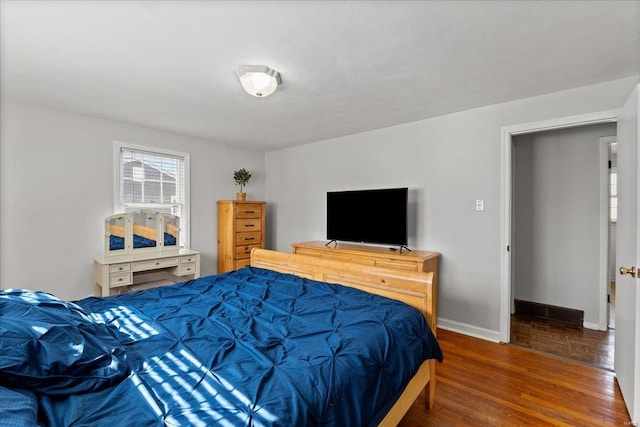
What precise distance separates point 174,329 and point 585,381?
2885mm

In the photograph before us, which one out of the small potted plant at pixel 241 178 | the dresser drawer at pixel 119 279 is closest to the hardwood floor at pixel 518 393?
the dresser drawer at pixel 119 279

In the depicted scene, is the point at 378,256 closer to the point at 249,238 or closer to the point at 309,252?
the point at 309,252

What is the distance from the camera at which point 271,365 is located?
114cm

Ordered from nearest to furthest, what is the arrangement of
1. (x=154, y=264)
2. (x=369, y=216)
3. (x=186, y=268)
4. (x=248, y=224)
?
(x=154, y=264) < (x=369, y=216) < (x=186, y=268) < (x=248, y=224)

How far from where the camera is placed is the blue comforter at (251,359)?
2.94 ft

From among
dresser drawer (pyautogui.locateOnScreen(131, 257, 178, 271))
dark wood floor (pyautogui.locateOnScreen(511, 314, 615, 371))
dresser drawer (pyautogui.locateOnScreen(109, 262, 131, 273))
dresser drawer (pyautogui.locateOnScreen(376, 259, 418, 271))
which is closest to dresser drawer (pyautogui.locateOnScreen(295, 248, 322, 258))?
dresser drawer (pyautogui.locateOnScreen(376, 259, 418, 271))

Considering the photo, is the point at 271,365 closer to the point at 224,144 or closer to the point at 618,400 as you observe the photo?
the point at 618,400

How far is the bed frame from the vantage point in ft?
5.30

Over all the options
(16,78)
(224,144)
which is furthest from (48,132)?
(224,144)

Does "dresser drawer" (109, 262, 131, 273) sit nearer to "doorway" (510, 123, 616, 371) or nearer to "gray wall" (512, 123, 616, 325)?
"doorway" (510, 123, 616, 371)

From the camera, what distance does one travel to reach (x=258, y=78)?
2186 millimetres

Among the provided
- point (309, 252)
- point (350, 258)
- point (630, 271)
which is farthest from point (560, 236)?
point (309, 252)

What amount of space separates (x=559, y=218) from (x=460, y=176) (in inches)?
53.5

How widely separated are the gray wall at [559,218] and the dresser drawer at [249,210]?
349 cm
